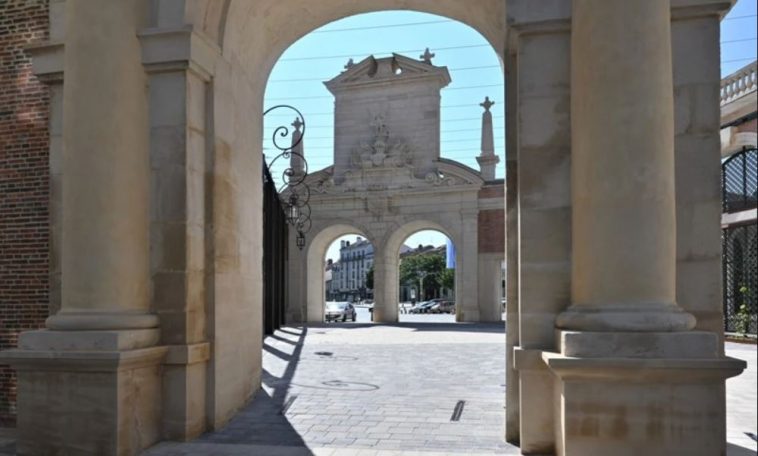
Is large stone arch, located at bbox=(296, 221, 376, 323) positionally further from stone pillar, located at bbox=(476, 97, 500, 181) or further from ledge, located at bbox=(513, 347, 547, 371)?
ledge, located at bbox=(513, 347, 547, 371)

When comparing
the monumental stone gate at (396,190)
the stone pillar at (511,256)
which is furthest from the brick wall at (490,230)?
the stone pillar at (511,256)

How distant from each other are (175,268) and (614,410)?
13.7ft

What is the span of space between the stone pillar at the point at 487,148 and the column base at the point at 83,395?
24571 millimetres

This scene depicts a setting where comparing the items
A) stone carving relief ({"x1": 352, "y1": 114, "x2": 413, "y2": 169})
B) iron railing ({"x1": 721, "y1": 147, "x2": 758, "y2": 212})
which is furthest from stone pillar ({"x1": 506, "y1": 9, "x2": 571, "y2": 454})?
stone carving relief ({"x1": 352, "y1": 114, "x2": 413, "y2": 169})

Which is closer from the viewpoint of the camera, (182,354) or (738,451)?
(738,451)

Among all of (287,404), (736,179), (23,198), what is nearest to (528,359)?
(287,404)

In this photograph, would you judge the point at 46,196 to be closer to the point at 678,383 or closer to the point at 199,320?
the point at 199,320

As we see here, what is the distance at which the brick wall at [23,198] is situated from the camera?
295 inches

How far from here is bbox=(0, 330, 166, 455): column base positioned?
5496 millimetres

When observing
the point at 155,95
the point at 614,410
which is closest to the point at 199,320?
the point at 155,95

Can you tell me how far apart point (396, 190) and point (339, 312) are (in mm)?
7537

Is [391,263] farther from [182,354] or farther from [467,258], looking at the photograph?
[182,354]

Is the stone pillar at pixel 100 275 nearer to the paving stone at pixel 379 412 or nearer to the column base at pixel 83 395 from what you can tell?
the column base at pixel 83 395

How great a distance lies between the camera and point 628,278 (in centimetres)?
488
